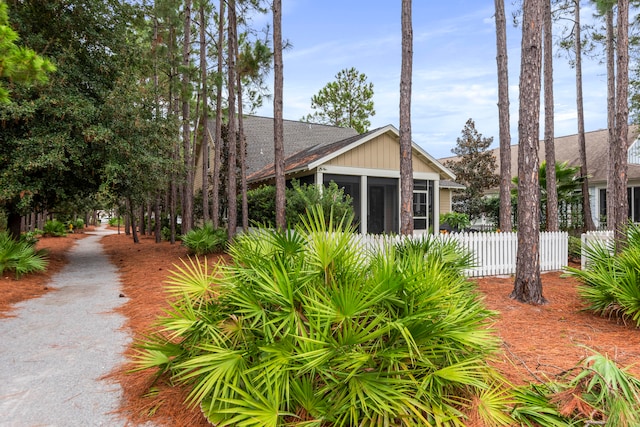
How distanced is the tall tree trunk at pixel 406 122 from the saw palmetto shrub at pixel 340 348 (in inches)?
211

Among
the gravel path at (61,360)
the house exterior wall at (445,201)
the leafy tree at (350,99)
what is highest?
the leafy tree at (350,99)

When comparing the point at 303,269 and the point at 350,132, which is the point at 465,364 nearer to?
the point at 303,269

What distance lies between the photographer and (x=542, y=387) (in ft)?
9.95

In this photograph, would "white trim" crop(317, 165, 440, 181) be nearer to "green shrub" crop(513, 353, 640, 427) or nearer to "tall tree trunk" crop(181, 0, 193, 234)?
"tall tree trunk" crop(181, 0, 193, 234)

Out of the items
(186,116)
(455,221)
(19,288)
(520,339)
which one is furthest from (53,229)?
(520,339)

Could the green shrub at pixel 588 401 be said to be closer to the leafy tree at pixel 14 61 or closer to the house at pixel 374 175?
the leafy tree at pixel 14 61

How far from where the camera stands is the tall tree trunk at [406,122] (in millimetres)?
8656

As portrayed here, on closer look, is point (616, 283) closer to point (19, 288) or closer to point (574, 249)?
point (574, 249)

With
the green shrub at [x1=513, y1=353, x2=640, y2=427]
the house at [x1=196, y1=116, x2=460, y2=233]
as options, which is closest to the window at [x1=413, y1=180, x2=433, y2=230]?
the house at [x1=196, y1=116, x2=460, y2=233]

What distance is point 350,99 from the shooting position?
38531 mm

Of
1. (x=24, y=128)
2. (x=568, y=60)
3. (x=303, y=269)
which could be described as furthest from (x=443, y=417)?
(x=568, y=60)

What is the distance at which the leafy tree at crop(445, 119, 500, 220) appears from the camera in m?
25.7

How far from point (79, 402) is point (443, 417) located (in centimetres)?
295

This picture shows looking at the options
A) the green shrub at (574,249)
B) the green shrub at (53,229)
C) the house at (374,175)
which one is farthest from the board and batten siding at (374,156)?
the green shrub at (53,229)
